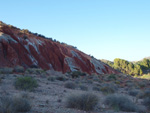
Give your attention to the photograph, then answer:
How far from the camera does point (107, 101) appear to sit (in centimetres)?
846

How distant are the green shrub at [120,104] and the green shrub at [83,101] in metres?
1.06

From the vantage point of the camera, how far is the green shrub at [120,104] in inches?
296

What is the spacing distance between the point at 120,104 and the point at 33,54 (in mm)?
30472

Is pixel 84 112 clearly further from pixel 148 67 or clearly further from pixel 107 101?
pixel 148 67

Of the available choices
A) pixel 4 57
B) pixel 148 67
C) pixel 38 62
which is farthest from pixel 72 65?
pixel 148 67

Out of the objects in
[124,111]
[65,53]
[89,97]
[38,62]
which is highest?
[65,53]

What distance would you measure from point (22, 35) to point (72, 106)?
111ft

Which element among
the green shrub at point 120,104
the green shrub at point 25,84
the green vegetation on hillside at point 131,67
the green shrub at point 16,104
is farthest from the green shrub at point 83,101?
the green vegetation on hillside at point 131,67

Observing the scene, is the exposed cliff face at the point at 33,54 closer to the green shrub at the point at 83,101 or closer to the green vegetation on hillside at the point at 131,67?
the green shrub at the point at 83,101

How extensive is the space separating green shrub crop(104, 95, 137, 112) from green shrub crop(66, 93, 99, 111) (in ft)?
3.49

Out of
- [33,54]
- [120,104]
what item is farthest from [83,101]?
[33,54]

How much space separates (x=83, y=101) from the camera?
6.93 m

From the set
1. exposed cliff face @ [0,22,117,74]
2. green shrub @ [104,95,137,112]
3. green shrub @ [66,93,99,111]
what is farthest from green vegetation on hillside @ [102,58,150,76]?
green shrub @ [66,93,99,111]

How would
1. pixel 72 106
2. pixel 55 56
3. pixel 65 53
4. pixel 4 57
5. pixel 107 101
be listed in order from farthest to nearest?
pixel 65 53 → pixel 55 56 → pixel 4 57 → pixel 107 101 → pixel 72 106
